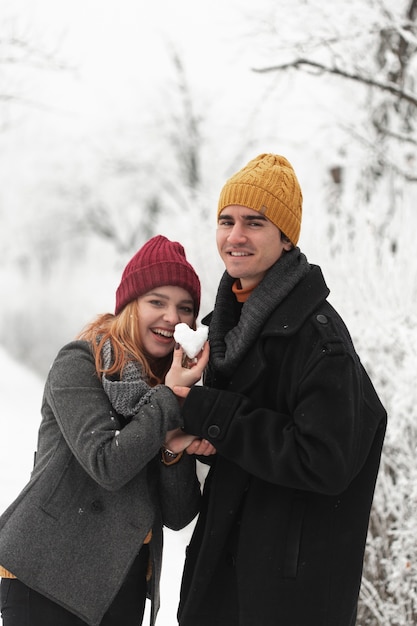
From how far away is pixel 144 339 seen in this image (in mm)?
2264

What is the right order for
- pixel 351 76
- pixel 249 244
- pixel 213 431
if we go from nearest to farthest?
pixel 213 431
pixel 249 244
pixel 351 76

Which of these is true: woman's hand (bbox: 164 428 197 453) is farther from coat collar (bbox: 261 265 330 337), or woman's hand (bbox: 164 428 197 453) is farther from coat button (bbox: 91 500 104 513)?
coat collar (bbox: 261 265 330 337)

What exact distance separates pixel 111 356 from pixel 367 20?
18.7ft

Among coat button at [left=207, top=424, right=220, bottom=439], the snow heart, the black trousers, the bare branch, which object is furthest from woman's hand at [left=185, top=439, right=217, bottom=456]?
the bare branch

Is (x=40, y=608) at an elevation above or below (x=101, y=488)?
below

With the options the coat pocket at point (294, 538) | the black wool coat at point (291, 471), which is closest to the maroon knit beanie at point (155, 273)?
the black wool coat at point (291, 471)

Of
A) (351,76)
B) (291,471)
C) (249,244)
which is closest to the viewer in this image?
(291,471)

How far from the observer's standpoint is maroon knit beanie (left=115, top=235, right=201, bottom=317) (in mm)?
2260

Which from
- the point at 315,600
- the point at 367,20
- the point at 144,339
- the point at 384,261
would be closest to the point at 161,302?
the point at 144,339

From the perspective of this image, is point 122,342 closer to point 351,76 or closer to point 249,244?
point 249,244

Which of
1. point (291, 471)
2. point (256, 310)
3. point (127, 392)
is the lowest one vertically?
point (291, 471)

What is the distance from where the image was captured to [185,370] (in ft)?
6.89

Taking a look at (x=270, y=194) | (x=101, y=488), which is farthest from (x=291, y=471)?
(x=270, y=194)

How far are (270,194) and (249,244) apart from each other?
0.49 feet
